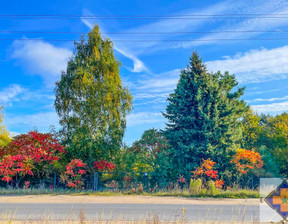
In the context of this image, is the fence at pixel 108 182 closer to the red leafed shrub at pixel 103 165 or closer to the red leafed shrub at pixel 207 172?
the red leafed shrub at pixel 103 165

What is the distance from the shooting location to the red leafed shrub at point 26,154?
16.8 meters

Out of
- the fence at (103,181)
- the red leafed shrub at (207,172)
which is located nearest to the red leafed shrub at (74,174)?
the fence at (103,181)

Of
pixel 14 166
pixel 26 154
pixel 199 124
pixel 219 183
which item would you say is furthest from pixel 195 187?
pixel 14 166

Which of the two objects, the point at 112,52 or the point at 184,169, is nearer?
the point at 184,169

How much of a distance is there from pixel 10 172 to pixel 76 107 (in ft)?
20.2

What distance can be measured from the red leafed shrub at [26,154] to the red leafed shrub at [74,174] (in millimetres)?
1189

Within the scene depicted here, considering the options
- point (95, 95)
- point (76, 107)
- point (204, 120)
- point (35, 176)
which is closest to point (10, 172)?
point (35, 176)

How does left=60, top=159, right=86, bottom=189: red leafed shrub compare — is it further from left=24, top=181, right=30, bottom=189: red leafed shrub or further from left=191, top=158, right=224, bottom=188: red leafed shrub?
left=191, top=158, right=224, bottom=188: red leafed shrub

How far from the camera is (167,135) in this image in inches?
782

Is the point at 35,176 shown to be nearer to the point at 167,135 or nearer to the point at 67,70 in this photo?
the point at 67,70

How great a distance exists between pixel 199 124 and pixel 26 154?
12.2 m

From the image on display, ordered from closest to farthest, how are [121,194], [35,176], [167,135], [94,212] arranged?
1. [94,212]
2. [121,194]
3. [35,176]
4. [167,135]

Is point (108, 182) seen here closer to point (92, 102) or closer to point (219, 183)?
point (92, 102)

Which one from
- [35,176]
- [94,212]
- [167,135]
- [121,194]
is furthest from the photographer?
[167,135]
